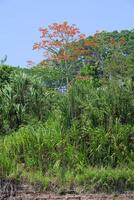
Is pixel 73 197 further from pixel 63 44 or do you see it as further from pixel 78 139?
pixel 63 44

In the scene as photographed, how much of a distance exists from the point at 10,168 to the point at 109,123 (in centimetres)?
188

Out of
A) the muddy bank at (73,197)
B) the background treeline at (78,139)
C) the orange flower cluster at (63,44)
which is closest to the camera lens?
the muddy bank at (73,197)

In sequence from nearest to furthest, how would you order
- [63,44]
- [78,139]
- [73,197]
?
1. [73,197]
2. [78,139]
3. [63,44]

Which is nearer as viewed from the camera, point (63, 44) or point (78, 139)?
point (78, 139)

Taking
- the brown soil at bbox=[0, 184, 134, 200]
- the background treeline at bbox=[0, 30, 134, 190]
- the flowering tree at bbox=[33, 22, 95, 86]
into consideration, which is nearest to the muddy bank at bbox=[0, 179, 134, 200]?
the brown soil at bbox=[0, 184, 134, 200]

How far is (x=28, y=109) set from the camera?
35.0ft

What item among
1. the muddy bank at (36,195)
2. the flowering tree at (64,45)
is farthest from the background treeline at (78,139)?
the flowering tree at (64,45)

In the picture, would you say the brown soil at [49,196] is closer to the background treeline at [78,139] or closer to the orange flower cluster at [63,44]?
the background treeline at [78,139]

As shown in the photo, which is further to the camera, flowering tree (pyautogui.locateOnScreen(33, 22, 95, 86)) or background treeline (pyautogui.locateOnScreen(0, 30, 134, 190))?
flowering tree (pyautogui.locateOnScreen(33, 22, 95, 86))

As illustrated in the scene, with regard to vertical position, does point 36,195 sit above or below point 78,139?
below

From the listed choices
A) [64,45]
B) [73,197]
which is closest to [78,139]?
[73,197]

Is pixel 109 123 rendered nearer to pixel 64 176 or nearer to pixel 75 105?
pixel 75 105

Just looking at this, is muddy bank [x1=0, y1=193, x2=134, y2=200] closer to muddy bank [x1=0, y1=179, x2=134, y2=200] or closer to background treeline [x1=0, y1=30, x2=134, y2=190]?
muddy bank [x1=0, y1=179, x2=134, y2=200]

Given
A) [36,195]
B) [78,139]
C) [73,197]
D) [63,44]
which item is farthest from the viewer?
[63,44]
